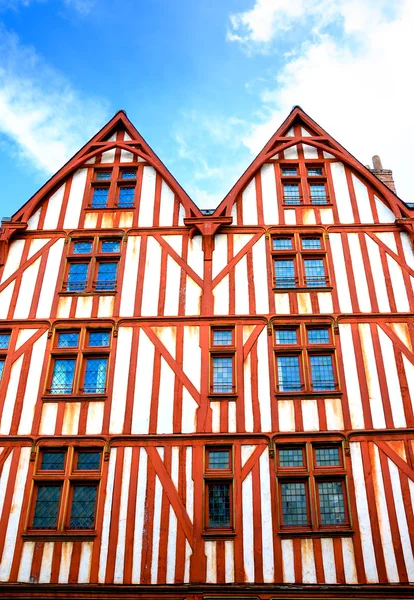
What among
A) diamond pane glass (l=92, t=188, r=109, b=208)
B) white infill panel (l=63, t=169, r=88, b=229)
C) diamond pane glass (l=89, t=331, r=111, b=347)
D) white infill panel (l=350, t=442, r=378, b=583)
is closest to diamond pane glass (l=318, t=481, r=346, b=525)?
white infill panel (l=350, t=442, r=378, b=583)

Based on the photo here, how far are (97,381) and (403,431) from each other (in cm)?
800

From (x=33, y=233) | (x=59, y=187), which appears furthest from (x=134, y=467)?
(x=59, y=187)

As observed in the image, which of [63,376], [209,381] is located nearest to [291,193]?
[209,381]

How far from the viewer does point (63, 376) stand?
1653 cm

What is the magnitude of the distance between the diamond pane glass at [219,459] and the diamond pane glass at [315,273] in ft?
18.1

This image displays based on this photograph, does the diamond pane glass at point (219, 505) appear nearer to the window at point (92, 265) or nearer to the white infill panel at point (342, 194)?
the window at point (92, 265)

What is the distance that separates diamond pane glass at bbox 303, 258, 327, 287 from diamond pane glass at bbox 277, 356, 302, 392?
8.04 feet

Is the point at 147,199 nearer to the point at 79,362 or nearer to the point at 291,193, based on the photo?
the point at 291,193

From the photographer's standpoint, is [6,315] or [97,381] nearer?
[97,381]

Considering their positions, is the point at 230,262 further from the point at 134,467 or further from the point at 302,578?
the point at 302,578

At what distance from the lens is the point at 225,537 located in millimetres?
14109

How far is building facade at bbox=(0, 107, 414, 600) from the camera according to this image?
13969 mm

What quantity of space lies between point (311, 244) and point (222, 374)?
16.8 feet

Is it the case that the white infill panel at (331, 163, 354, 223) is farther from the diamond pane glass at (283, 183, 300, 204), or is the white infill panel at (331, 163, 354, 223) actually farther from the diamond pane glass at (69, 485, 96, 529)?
the diamond pane glass at (69, 485, 96, 529)
